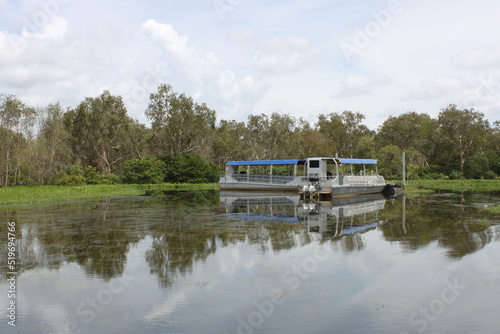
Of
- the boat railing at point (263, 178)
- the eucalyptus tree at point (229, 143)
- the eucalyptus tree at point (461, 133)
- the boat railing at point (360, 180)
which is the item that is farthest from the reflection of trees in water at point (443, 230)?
the eucalyptus tree at point (229, 143)

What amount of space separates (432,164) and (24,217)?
65.9m

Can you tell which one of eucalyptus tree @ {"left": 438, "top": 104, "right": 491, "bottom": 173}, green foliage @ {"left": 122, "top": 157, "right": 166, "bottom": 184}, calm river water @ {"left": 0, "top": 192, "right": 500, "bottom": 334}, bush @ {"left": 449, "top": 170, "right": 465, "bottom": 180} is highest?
eucalyptus tree @ {"left": 438, "top": 104, "right": 491, "bottom": 173}

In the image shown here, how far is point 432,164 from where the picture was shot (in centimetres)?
7294

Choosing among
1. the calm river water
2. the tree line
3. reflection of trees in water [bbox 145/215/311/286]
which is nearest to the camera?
the calm river water

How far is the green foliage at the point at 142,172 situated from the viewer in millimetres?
56781

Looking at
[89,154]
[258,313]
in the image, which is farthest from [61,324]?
[89,154]

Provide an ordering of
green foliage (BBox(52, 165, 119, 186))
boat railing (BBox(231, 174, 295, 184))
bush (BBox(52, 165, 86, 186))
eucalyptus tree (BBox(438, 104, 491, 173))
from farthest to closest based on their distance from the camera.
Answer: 1. eucalyptus tree (BBox(438, 104, 491, 173))
2. green foliage (BBox(52, 165, 119, 186))
3. bush (BBox(52, 165, 86, 186))
4. boat railing (BBox(231, 174, 295, 184))

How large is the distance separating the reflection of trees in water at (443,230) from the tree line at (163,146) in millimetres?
40095

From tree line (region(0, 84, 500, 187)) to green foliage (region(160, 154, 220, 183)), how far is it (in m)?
0.14

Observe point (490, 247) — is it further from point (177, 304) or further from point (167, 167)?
point (167, 167)

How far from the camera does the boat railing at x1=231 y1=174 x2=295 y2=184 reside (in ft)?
141

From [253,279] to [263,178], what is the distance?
35.2 m

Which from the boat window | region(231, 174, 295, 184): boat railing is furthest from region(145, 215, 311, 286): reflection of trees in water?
region(231, 174, 295, 184): boat railing

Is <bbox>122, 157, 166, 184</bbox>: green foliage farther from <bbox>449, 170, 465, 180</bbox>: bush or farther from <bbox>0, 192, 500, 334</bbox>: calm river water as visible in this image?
<bbox>449, 170, 465, 180</bbox>: bush
